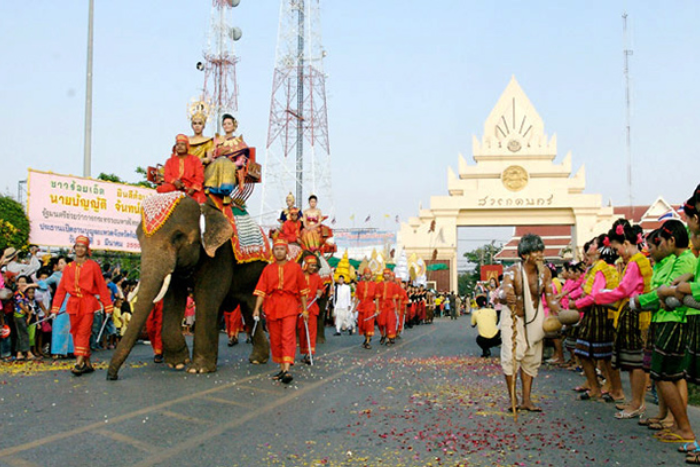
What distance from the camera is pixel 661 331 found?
17.8 feet

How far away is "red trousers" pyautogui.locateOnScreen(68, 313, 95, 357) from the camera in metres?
8.85

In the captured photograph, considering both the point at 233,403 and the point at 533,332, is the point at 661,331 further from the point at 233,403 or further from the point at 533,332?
the point at 233,403

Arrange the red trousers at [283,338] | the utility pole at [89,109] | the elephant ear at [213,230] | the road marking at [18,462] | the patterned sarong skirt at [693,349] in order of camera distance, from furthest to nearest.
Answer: the utility pole at [89,109]
the elephant ear at [213,230]
the red trousers at [283,338]
the patterned sarong skirt at [693,349]
the road marking at [18,462]

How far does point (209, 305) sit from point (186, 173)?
1.90m

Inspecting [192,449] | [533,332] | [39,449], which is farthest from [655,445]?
[39,449]

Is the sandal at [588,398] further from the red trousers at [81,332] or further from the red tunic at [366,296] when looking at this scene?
the red tunic at [366,296]

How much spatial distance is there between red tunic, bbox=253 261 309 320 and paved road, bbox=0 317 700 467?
0.94 m

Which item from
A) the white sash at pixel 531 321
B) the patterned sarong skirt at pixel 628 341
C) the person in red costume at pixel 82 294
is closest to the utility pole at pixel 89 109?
the person in red costume at pixel 82 294

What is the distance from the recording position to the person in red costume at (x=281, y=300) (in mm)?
8656

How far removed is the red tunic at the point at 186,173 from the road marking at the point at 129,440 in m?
4.67

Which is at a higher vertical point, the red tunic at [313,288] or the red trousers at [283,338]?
the red tunic at [313,288]

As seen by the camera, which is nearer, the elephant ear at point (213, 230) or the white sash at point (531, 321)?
the white sash at point (531, 321)

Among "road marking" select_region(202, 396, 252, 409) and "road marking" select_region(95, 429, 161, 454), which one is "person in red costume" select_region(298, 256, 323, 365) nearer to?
"road marking" select_region(202, 396, 252, 409)

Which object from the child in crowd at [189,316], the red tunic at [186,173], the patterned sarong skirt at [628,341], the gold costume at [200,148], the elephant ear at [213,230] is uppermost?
the gold costume at [200,148]
